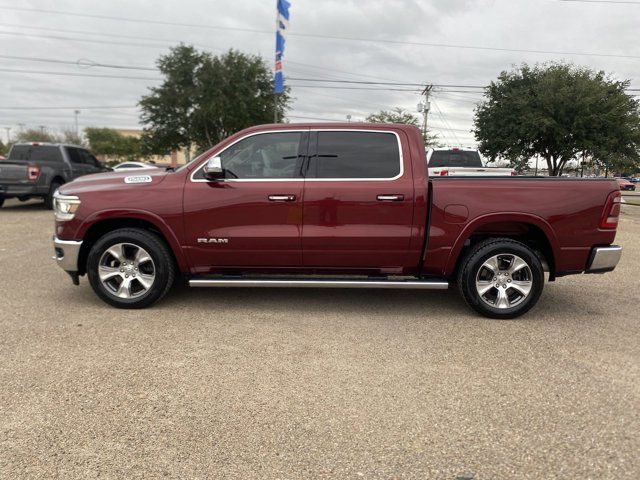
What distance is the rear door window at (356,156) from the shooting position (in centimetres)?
455

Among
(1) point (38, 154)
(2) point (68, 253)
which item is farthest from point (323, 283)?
(1) point (38, 154)

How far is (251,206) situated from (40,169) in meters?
10.5

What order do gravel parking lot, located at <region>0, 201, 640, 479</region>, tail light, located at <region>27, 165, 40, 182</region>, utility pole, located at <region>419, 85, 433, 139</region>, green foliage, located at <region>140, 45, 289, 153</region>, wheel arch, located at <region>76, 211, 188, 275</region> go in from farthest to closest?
utility pole, located at <region>419, 85, 433, 139</region>
green foliage, located at <region>140, 45, 289, 153</region>
tail light, located at <region>27, 165, 40, 182</region>
wheel arch, located at <region>76, 211, 188, 275</region>
gravel parking lot, located at <region>0, 201, 640, 479</region>

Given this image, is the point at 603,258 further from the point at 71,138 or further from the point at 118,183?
the point at 71,138

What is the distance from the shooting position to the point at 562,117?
2239 centimetres

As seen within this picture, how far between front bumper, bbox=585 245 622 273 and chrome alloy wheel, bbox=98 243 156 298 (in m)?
4.27

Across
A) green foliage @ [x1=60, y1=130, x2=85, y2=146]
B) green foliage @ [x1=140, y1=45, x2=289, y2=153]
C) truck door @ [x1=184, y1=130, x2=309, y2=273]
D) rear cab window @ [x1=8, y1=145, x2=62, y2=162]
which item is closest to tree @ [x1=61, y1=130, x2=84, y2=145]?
→ green foliage @ [x1=60, y1=130, x2=85, y2=146]

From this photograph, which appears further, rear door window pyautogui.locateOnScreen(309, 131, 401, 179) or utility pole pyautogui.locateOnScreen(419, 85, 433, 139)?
utility pole pyautogui.locateOnScreen(419, 85, 433, 139)

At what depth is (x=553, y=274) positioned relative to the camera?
4676 millimetres

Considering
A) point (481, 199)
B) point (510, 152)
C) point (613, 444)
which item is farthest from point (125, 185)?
point (510, 152)

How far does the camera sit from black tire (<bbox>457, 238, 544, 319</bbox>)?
4496mm

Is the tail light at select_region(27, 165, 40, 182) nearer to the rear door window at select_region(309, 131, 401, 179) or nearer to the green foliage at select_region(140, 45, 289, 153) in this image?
the rear door window at select_region(309, 131, 401, 179)

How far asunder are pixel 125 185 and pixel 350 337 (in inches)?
104

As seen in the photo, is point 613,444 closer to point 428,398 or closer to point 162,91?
point 428,398
